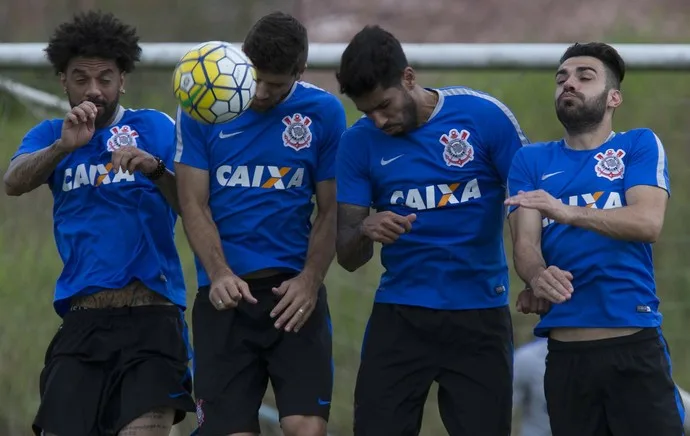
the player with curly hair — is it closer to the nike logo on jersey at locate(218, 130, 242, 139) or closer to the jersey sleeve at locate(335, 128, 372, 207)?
the nike logo on jersey at locate(218, 130, 242, 139)

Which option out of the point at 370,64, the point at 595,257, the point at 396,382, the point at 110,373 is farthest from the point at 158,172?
the point at 595,257

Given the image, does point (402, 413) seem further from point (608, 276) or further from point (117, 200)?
point (117, 200)

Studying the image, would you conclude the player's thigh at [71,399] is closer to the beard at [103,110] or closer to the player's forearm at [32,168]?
the player's forearm at [32,168]

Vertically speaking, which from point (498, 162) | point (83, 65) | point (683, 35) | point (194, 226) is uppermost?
point (683, 35)

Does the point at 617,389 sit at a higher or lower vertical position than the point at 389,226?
lower

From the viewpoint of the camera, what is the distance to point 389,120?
4.89 metres

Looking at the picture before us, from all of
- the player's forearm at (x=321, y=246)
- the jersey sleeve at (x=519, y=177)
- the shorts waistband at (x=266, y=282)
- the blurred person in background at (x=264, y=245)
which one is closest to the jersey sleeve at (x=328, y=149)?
the blurred person in background at (x=264, y=245)

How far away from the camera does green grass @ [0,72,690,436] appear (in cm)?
619

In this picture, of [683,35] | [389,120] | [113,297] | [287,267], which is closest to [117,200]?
[113,297]

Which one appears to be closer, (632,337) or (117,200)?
(632,337)

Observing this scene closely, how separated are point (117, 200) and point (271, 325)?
828mm

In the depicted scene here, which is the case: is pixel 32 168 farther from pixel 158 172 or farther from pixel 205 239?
pixel 205 239

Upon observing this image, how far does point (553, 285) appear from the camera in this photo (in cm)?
447

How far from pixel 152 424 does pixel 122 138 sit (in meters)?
1.16
